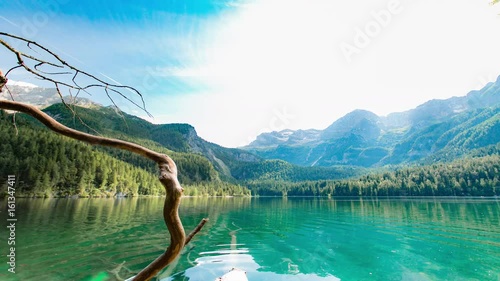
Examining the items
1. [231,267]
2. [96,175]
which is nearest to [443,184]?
[96,175]

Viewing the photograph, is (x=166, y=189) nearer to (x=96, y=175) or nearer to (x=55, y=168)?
(x=55, y=168)

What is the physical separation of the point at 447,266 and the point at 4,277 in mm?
21725

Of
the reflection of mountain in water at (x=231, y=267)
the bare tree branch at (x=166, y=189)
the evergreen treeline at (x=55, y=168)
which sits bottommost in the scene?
the reflection of mountain in water at (x=231, y=267)

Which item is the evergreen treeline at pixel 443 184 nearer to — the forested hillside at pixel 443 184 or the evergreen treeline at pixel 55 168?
the forested hillside at pixel 443 184

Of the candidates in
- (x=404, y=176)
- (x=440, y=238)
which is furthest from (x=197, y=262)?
(x=404, y=176)

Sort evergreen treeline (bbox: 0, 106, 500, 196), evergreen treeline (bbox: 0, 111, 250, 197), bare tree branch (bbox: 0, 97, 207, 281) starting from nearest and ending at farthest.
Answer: bare tree branch (bbox: 0, 97, 207, 281) < evergreen treeline (bbox: 0, 111, 250, 197) < evergreen treeline (bbox: 0, 106, 500, 196)

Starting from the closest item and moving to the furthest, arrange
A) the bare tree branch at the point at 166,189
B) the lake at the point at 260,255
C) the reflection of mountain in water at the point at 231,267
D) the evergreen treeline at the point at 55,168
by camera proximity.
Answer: the bare tree branch at the point at 166,189, the reflection of mountain in water at the point at 231,267, the lake at the point at 260,255, the evergreen treeline at the point at 55,168

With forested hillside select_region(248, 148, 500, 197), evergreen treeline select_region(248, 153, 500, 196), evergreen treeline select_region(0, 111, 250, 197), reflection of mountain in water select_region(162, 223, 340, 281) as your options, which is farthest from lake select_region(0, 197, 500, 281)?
forested hillside select_region(248, 148, 500, 197)

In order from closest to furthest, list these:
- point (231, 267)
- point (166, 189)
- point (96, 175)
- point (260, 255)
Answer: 1. point (166, 189)
2. point (231, 267)
3. point (260, 255)
4. point (96, 175)

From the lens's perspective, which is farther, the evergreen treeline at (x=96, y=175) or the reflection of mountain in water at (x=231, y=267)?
the evergreen treeline at (x=96, y=175)

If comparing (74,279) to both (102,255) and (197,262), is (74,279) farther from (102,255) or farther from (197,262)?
(197,262)

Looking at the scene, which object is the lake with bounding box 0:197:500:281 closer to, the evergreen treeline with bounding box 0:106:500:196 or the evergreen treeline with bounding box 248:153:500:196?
the evergreen treeline with bounding box 0:106:500:196

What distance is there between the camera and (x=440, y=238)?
2484 cm

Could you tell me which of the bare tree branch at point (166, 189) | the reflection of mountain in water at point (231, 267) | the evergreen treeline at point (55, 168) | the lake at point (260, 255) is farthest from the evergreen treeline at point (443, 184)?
the bare tree branch at point (166, 189)
